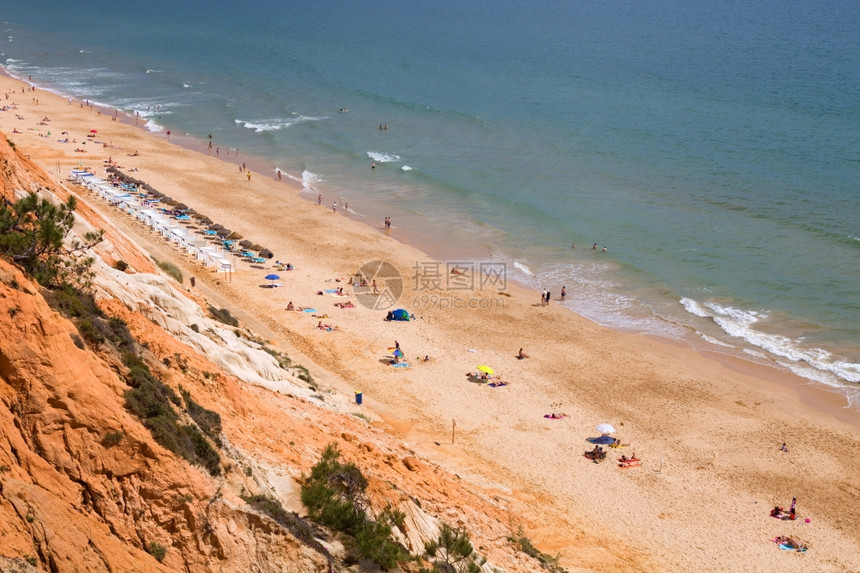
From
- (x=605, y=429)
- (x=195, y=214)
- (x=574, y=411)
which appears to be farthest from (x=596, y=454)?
(x=195, y=214)

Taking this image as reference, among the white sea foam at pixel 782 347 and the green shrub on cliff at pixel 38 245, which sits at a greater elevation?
the green shrub on cliff at pixel 38 245

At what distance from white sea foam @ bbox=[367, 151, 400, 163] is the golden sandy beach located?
14881mm

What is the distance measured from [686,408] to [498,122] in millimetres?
44004

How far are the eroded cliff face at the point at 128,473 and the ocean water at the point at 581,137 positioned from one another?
22.4 metres

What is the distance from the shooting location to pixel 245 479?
13555 mm

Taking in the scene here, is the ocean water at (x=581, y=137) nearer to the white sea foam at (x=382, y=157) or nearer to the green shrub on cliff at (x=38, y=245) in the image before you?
the white sea foam at (x=382, y=157)

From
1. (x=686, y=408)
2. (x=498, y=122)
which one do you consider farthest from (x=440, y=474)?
(x=498, y=122)

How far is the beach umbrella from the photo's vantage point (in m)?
26.3

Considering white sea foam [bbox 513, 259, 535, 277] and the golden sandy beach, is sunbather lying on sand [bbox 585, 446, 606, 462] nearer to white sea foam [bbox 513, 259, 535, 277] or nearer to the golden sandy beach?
the golden sandy beach

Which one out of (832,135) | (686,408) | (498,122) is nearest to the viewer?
(686,408)

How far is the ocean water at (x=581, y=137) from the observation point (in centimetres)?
3941

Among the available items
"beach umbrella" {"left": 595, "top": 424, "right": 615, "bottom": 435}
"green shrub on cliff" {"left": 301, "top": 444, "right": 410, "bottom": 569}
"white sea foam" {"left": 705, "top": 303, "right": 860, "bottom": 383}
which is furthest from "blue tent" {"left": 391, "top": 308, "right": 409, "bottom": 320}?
"green shrub on cliff" {"left": 301, "top": 444, "right": 410, "bottom": 569}

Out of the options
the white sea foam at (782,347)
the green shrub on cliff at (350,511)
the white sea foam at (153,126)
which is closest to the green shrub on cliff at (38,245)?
the green shrub on cliff at (350,511)

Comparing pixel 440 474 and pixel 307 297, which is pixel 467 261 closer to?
pixel 307 297
